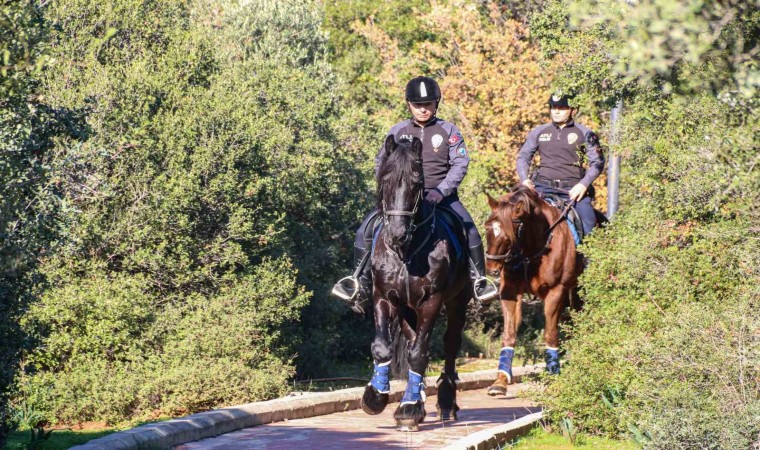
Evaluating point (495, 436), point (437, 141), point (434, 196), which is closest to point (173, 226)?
point (437, 141)

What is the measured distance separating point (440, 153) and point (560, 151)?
3.78 m

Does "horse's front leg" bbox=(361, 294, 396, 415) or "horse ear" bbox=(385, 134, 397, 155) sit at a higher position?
"horse ear" bbox=(385, 134, 397, 155)

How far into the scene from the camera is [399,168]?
11227mm

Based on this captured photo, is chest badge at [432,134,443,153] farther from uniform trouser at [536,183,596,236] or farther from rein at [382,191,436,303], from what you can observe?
uniform trouser at [536,183,596,236]

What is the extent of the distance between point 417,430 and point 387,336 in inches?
44.6

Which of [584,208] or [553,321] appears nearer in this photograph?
[553,321]

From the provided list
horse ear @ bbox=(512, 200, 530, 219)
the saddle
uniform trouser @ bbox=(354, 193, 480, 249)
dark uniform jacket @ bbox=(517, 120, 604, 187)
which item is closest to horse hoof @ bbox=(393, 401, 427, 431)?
uniform trouser @ bbox=(354, 193, 480, 249)

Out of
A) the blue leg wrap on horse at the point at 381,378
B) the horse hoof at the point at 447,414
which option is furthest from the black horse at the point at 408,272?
the horse hoof at the point at 447,414

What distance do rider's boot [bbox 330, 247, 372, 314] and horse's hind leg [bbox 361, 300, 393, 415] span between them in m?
0.49

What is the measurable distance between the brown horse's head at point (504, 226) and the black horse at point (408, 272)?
2.30 meters

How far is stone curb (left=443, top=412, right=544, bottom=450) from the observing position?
10227mm

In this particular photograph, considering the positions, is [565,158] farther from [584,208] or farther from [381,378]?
[381,378]

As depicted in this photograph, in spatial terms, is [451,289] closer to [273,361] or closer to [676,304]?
[676,304]

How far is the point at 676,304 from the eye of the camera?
37.3ft
